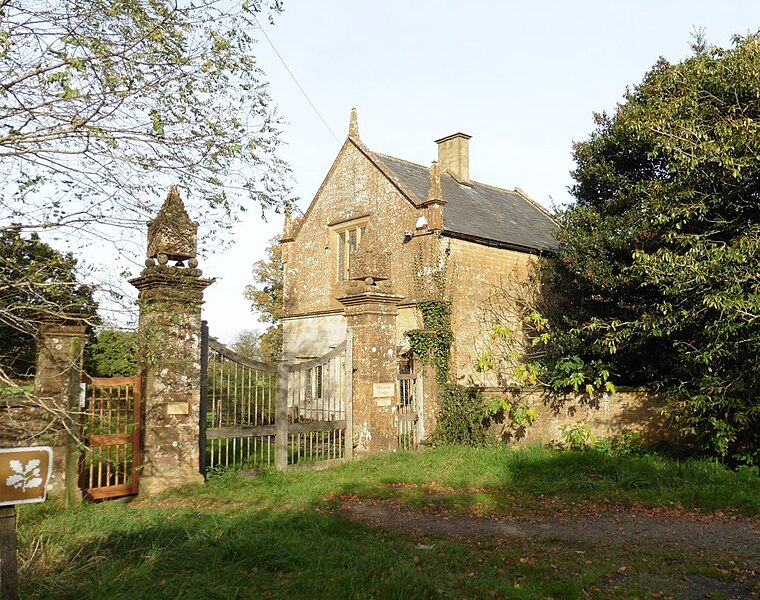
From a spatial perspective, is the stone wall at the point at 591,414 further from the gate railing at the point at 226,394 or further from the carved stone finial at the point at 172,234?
the carved stone finial at the point at 172,234

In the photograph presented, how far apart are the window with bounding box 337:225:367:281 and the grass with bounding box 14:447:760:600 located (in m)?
10.1

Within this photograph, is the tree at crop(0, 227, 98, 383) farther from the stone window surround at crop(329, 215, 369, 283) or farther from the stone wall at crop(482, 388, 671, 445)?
the stone window surround at crop(329, 215, 369, 283)

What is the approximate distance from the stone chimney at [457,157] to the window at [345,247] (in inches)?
169

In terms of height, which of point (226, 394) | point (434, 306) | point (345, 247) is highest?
point (345, 247)

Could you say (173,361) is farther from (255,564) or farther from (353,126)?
(353,126)

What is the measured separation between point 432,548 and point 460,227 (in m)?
11.5

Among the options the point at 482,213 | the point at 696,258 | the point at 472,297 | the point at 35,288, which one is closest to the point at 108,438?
the point at 35,288

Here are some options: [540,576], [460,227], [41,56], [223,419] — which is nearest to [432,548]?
[540,576]

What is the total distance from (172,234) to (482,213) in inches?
479

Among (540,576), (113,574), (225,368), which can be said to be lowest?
(540,576)

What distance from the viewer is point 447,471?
1083 centimetres

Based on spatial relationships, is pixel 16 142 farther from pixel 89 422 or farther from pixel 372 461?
pixel 372 461

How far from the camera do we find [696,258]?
9.99 meters

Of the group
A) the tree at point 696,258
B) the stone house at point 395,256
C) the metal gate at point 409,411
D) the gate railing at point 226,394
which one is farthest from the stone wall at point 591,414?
the gate railing at point 226,394
